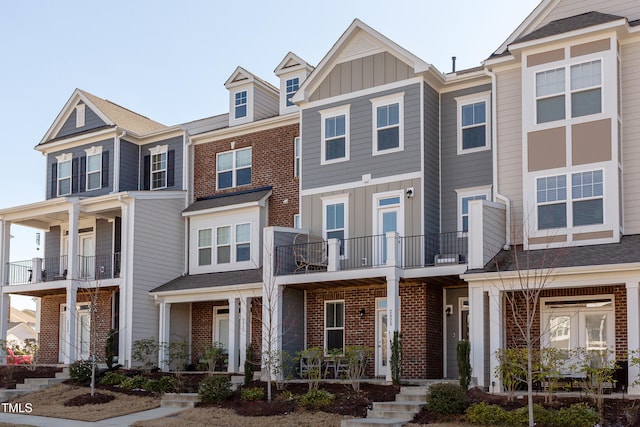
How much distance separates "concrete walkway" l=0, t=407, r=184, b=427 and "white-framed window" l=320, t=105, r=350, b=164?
8751 mm

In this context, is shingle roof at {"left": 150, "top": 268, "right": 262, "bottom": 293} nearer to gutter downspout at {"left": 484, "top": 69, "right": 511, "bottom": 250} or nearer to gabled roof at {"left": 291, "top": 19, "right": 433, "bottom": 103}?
gabled roof at {"left": 291, "top": 19, "right": 433, "bottom": 103}

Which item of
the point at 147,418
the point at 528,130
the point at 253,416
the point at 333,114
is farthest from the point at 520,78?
the point at 147,418

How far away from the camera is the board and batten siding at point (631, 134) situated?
67.2 feet

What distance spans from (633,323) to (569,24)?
7852 mm

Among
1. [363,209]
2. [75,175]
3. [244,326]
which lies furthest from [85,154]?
[363,209]

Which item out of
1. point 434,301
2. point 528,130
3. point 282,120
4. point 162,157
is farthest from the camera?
point 162,157

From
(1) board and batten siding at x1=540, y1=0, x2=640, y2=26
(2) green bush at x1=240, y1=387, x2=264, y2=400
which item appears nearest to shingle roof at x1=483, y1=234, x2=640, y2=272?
(1) board and batten siding at x1=540, y1=0, x2=640, y2=26

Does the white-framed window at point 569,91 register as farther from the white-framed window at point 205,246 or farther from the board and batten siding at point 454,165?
the white-framed window at point 205,246

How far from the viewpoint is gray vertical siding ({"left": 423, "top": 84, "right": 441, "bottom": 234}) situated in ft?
77.9

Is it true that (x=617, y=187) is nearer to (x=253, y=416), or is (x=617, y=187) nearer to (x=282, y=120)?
(x=253, y=416)

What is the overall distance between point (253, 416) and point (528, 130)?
32.2 feet

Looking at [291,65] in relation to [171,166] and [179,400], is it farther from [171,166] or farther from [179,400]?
[179,400]

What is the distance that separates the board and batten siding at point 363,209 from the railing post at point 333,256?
1346mm

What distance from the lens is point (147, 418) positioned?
Result: 20.4 meters
